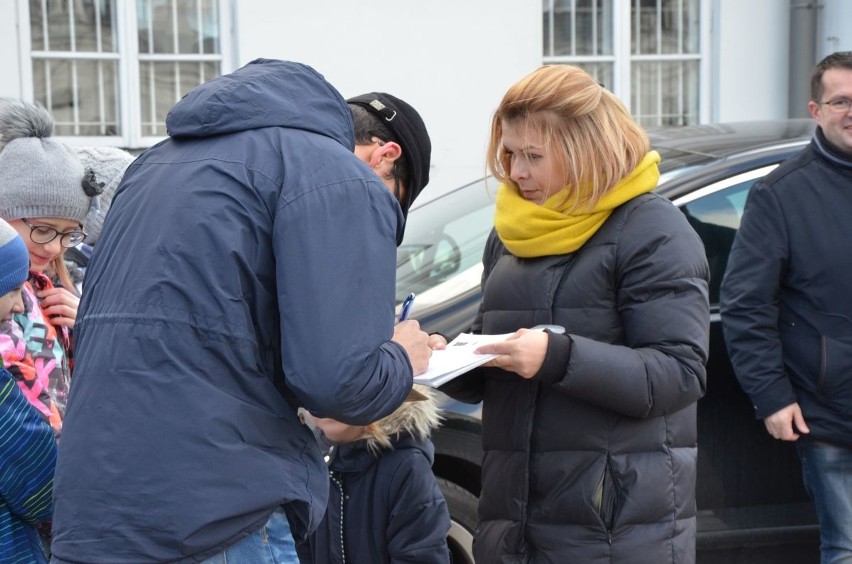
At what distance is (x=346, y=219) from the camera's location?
6.75 feet

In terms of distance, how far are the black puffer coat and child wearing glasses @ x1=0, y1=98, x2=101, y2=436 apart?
1.04 metres

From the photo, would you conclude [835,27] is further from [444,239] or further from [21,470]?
[21,470]

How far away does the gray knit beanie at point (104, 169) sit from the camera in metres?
3.29

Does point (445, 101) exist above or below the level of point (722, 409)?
above

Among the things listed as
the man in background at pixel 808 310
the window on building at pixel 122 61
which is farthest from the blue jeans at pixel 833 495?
the window on building at pixel 122 61

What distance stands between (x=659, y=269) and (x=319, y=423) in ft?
3.44

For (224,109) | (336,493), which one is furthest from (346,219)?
(336,493)

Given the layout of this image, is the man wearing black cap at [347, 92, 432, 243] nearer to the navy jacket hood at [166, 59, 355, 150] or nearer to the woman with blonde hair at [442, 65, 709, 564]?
the woman with blonde hair at [442, 65, 709, 564]

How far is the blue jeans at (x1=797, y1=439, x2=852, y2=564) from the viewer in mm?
3721

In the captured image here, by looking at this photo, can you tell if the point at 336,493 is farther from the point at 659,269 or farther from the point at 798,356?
the point at 798,356

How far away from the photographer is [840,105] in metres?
3.83

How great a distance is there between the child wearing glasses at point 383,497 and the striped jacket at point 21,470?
95cm

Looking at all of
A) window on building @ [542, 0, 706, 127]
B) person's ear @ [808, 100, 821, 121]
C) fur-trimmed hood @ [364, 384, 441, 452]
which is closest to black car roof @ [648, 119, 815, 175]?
person's ear @ [808, 100, 821, 121]

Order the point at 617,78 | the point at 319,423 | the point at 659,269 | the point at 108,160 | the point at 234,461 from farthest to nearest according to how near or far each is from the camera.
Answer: the point at 617,78 → the point at 108,160 → the point at 319,423 → the point at 659,269 → the point at 234,461
